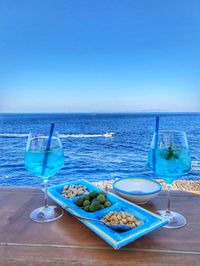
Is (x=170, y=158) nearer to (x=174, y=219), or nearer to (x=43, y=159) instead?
(x=174, y=219)

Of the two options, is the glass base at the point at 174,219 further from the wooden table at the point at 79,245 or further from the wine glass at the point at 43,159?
the wine glass at the point at 43,159

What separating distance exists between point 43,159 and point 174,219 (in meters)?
0.41

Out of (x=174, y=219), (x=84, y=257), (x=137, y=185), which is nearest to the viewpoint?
(x=84, y=257)

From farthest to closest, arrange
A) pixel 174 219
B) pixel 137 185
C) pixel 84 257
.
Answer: pixel 137 185, pixel 174 219, pixel 84 257

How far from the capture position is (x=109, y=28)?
485 inches

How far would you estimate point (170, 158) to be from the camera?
1.90 ft

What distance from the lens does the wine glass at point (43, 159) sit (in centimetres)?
60

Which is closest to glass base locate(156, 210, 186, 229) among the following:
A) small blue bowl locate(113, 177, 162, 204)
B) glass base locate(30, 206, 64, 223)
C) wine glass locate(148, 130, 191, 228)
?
wine glass locate(148, 130, 191, 228)

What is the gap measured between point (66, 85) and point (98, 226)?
22425mm

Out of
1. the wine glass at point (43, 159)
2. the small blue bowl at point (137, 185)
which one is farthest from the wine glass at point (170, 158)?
the wine glass at point (43, 159)

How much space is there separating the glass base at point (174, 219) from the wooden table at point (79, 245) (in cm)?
2

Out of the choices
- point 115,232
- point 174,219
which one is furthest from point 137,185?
point 115,232

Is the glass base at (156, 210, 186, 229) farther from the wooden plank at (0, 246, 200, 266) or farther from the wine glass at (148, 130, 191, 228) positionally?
the wooden plank at (0, 246, 200, 266)

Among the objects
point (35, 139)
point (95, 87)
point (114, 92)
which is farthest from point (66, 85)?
point (35, 139)
